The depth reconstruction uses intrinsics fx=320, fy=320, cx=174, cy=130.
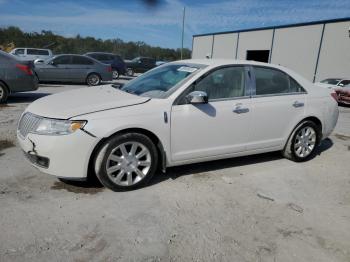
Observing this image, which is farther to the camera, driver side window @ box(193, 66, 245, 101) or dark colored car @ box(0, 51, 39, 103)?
dark colored car @ box(0, 51, 39, 103)

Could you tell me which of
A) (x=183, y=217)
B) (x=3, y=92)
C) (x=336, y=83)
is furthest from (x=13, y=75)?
(x=336, y=83)

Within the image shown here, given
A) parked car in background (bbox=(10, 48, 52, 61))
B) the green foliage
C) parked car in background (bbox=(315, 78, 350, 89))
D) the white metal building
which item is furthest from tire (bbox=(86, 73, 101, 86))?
the green foliage

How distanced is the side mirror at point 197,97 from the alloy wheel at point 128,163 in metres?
0.81

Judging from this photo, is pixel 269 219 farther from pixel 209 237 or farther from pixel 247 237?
pixel 209 237

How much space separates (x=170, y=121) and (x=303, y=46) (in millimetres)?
24266

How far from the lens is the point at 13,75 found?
28.4ft

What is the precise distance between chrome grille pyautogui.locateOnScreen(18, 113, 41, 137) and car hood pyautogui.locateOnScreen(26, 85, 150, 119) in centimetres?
7

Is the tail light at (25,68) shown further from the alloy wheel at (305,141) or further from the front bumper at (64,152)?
the alloy wheel at (305,141)

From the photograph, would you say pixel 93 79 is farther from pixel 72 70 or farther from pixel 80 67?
pixel 72 70

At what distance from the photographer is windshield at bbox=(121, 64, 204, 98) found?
4.13 meters

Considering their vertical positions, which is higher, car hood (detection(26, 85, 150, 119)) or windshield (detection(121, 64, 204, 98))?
windshield (detection(121, 64, 204, 98))

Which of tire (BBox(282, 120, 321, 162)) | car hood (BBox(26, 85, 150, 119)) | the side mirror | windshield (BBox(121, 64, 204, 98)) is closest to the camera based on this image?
car hood (BBox(26, 85, 150, 119))

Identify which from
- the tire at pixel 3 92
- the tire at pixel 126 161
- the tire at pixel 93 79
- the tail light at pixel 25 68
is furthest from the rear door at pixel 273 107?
the tire at pixel 93 79

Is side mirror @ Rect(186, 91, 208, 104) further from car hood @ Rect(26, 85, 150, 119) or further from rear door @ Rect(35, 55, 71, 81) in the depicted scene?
rear door @ Rect(35, 55, 71, 81)
